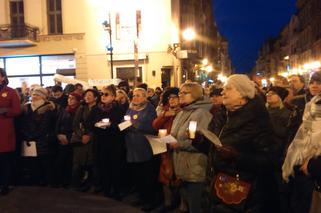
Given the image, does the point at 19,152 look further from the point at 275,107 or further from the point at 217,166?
the point at 217,166

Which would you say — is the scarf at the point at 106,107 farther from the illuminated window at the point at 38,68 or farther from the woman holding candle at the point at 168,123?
the illuminated window at the point at 38,68

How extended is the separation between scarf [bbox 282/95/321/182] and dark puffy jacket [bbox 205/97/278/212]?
0.59ft

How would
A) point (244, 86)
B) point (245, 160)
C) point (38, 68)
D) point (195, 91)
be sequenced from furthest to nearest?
point (38, 68) → point (195, 91) → point (244, 86) → point (245, 160)

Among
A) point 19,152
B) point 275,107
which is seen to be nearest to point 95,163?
point 19,152

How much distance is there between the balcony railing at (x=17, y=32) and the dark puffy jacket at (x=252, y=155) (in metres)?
23.7

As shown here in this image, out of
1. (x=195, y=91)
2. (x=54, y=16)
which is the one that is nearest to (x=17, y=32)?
(x=54, y=16)

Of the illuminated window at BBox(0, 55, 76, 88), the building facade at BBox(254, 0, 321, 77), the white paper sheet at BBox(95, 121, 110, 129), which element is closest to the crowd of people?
the white paper sheet at BBox(95, 121, 110, 129)

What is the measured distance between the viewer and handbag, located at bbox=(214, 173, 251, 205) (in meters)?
3.72

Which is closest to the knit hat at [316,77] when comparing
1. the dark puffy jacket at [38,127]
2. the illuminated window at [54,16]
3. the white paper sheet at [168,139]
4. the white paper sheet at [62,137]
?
the white paper sheet at [168,139]

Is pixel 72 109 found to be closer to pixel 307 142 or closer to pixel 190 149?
pixel 190 149

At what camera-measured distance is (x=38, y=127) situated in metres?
8.09

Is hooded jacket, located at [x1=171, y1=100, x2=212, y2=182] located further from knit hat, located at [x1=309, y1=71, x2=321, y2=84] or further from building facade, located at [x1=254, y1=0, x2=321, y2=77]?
building facade, located at [x1=254, y1=0, x2=321, y2=77]

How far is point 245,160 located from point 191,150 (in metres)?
1.92

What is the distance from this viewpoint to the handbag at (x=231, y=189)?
12.2ft
